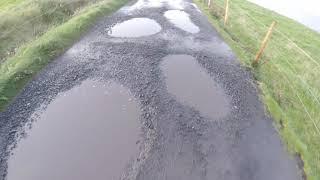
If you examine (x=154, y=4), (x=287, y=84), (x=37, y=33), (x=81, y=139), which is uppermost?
(x=154, y=4)

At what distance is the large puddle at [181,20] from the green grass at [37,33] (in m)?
4.77

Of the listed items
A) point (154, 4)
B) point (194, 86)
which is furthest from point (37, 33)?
point (194, 86)

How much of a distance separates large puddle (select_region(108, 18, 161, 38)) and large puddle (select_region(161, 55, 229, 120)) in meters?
3.81

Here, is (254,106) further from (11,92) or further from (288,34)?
(288,34)

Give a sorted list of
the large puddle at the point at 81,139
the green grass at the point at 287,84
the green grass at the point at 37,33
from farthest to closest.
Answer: the green grass at the point at 37,33
the green grass at the point at 287,84
the large puddle at the point at 81,139

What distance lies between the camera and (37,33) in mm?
20891

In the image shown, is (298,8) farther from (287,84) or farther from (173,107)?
(173,107)

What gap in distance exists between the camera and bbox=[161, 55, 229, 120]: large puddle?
14.0m

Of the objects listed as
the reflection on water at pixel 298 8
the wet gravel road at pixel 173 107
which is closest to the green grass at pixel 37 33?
the wet gravel road at pixel 173 107

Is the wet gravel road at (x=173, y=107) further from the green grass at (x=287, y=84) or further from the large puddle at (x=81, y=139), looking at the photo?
the green grass at (x=287, y=84)

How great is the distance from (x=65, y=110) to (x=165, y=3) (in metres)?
17.2

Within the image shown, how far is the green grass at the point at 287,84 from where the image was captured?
13406mm

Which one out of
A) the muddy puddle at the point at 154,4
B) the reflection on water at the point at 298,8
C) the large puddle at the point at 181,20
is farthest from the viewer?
the reflection on water at the point at 298,8

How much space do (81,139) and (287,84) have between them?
12.2 metres
